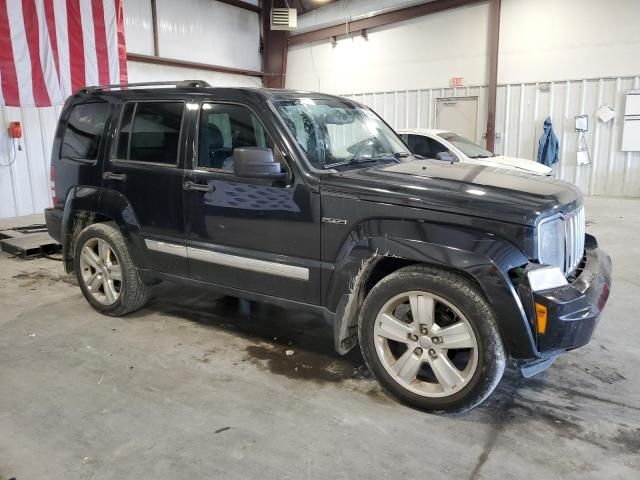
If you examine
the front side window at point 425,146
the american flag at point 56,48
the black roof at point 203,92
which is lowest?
the front side window at point 425,146

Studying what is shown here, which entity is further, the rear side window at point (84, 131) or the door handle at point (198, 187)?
the rear side window at point (84, 131)

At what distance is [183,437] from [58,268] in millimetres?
4246

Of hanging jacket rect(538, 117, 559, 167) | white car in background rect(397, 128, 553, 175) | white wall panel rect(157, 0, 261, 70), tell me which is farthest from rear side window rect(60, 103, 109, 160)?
hanging jacket rect(538, 117, 559, 167)

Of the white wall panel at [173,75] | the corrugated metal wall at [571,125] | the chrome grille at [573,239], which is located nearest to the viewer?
the chrome grille at [573,239]

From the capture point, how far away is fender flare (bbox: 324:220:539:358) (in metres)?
2.51

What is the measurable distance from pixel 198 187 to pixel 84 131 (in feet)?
5.03

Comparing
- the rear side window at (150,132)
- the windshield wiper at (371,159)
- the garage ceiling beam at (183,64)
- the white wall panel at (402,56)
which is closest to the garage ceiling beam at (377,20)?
the white wall panel at (402,56)

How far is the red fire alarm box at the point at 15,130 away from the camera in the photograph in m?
9.34

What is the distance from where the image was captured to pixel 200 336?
395 cm

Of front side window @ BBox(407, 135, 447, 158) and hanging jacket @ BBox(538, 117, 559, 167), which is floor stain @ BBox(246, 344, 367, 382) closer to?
front side window @ BBox(407, 135, 447, 158)

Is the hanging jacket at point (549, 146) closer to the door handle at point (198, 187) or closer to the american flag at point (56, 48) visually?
the american flag at point (56, 48)

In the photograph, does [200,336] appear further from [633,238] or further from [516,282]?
[633,238]

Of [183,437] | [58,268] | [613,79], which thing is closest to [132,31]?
[58,268]

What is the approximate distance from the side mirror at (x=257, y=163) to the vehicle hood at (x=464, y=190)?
328 millimetres
